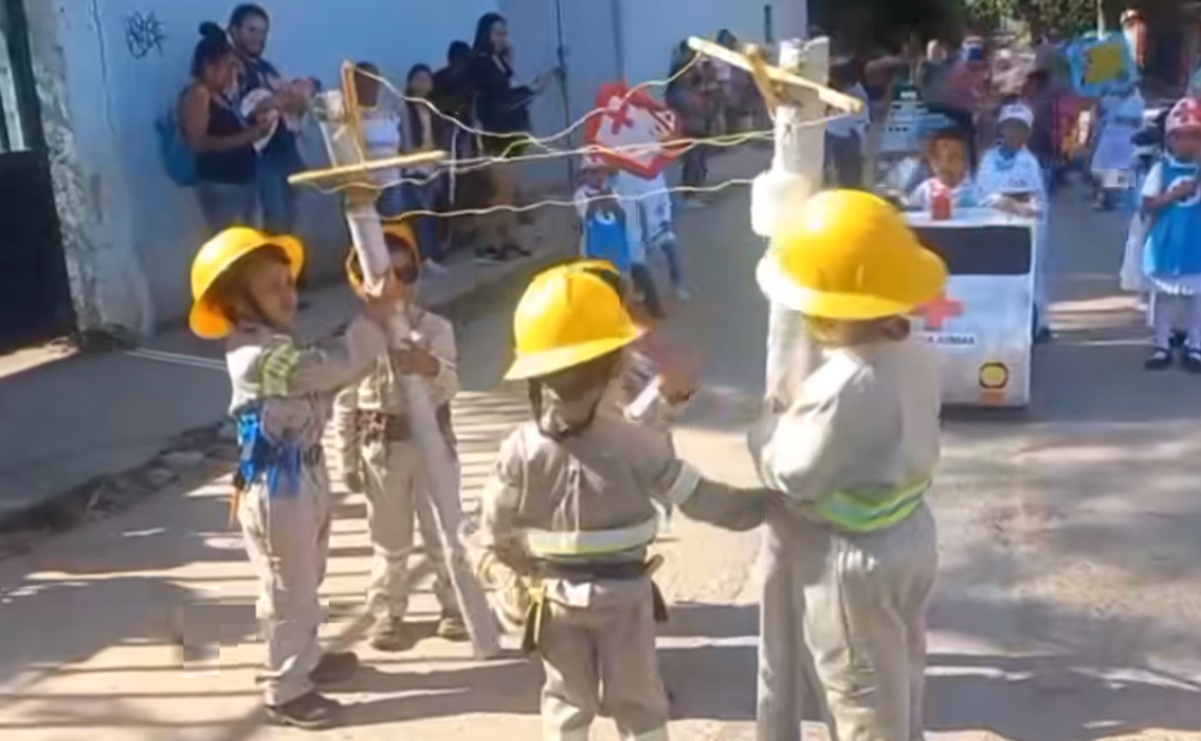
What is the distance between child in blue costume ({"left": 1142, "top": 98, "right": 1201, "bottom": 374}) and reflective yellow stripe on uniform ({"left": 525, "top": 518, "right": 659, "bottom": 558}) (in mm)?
5563

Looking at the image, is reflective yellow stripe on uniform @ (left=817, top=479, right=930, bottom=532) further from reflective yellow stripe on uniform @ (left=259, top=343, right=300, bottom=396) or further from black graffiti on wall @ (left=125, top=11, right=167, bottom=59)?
black graffiti on wall @ (left=125, top=11, right=167, bottom=59)

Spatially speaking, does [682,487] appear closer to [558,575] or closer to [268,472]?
[558,575]

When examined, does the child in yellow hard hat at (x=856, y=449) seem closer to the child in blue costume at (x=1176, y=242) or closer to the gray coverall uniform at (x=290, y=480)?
the gray coverall uniform at (x=290, y=480)

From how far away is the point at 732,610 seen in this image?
18.1ft

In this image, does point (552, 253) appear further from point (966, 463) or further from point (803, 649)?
point (803, 649)

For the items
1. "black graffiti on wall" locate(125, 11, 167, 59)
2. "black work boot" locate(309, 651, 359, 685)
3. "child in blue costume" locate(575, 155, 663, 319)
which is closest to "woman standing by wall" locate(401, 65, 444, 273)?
"black graffiti on wall" locate(125, 11, 167, 59)

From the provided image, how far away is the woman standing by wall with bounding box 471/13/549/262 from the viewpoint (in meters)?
12.9

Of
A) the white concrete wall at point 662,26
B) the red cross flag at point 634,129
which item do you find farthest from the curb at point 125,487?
the white concrete wall at point 662,26

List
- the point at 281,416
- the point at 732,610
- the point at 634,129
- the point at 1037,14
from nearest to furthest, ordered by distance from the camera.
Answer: the point at 281,416, the point at 732,610, the point at 634,129, the point at 1037,14

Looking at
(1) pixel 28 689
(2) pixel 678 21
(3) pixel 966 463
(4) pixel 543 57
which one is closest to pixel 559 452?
(1) pixel 28 689

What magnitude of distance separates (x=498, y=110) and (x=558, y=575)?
10029 millimetres

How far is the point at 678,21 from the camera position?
69.2 ft

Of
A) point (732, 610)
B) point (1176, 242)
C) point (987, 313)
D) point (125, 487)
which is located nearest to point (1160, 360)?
point (1176, 242)

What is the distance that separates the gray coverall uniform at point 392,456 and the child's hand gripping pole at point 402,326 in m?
0.09
